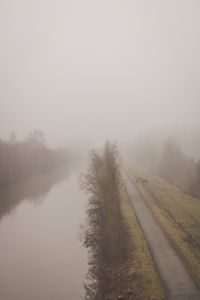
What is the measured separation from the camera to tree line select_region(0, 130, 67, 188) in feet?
186

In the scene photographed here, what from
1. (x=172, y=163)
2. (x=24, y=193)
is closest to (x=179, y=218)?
(x=24, y=193)

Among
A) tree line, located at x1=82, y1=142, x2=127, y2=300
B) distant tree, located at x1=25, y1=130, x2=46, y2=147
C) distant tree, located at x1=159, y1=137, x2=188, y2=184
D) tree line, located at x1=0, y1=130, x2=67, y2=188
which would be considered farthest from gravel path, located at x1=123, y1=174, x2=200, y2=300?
distant tree, located at x1=25, y1=130, x2=46, y2=147

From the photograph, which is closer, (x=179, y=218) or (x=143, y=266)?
(x=143, y=266)

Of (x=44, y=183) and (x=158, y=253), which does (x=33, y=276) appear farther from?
(x=44, y=183)

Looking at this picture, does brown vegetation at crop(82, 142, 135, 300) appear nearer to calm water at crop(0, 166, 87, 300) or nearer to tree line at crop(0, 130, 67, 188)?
calm water at crop(0, 166, 87, 300)

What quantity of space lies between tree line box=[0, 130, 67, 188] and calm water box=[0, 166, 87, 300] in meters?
11.8

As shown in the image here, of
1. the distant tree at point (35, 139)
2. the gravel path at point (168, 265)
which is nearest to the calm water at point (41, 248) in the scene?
the gravel path at point (168, 265)

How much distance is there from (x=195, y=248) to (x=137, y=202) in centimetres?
1443

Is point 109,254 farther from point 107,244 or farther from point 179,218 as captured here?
point 179,218

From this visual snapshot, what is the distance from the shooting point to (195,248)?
18.0 metres

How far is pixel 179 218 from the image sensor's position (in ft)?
83.6

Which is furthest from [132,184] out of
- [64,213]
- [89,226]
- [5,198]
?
→ [5,198]

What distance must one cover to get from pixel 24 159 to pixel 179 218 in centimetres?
5468

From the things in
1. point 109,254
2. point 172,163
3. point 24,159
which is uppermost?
point 24,159
